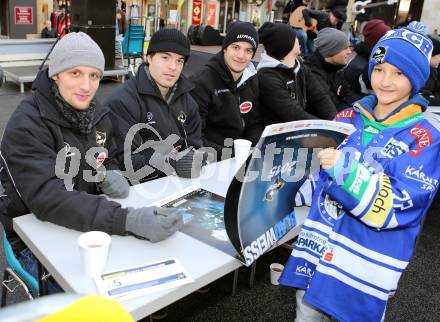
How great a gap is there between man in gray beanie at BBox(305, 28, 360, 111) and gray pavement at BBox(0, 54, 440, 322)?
150cm

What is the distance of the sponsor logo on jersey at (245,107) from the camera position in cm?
302

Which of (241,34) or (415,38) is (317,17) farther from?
(415,38)

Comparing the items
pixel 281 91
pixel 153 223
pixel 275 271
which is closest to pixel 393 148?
pixel 153 223

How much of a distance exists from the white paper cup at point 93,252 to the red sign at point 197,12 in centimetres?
1446

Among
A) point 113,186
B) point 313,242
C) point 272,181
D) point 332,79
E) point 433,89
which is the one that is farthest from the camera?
point 433,89

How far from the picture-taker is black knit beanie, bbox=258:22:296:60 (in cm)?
307

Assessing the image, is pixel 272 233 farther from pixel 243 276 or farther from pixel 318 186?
pixel 243 276

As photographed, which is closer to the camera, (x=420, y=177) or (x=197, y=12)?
(x=420, y=177)

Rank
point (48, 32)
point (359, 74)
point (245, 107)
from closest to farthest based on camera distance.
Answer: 1. point (245, 107)
2. point (359, 74)
3. point (48, 32)

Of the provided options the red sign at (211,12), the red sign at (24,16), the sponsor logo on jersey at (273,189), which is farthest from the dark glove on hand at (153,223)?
the red sign at (211,12)

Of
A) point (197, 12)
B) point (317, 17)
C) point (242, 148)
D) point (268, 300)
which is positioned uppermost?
point (197, 12)

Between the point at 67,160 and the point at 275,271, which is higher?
the point at 67,160

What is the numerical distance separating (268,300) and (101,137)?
144 centimetres

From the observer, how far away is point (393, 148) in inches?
54.6
